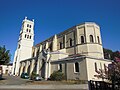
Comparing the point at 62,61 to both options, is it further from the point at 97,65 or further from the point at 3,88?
the point at 3,88

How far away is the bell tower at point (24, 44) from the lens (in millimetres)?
55872

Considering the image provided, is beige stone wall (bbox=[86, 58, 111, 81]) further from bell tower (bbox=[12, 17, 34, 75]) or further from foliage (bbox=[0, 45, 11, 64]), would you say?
bell tower (bbox=[12, 17, 34, 75])

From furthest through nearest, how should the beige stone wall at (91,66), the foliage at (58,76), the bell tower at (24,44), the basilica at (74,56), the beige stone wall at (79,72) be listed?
the bell tower at (24,44), the foliage at (58,76), the basilica at (74,56), the beige stone wall at (79,72), the beige stone wall at (91,66)

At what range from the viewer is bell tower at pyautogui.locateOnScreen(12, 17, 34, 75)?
55.9m

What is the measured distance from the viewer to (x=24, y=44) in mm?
58188

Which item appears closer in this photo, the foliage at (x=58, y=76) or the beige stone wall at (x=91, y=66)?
the beige stone wall at (x=91, y=66)

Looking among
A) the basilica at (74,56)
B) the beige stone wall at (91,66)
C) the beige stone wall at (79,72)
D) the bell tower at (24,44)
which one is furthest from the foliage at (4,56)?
the bell tower at (24,44)

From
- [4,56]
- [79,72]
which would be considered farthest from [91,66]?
[4,56]

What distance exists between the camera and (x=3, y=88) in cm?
1797

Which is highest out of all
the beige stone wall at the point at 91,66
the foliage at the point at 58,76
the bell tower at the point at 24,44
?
the bell tower at the point at 24,44

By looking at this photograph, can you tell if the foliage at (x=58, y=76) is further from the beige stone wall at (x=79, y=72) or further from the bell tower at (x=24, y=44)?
the bell tower at (x=24, y=44)

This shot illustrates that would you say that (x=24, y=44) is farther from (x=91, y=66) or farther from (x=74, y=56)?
(x=91, y=66)

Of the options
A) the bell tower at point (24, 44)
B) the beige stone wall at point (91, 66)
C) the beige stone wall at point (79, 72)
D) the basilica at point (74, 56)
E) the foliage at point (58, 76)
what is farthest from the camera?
the bell tower at point (24, 44)

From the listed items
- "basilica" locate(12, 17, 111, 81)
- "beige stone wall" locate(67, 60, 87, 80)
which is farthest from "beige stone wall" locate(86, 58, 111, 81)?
"beige stone wall" locate(67, 60, 87, 80)
